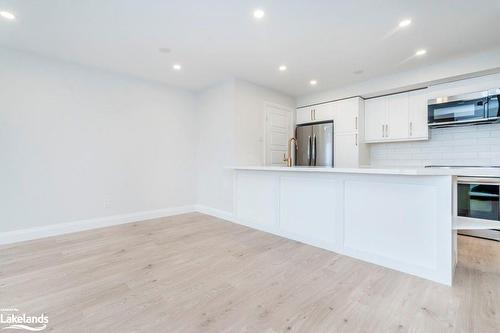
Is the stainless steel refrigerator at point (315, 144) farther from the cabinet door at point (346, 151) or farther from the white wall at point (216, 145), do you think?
the white wall at point (216, 145)

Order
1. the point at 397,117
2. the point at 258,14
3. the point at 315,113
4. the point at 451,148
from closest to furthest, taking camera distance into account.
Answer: the point at 258,14 < the point at 451,148 < the point at 397,117 < the point at 315,113

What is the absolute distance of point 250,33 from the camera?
2592 mm

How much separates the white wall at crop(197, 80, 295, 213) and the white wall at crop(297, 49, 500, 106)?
4.45ft

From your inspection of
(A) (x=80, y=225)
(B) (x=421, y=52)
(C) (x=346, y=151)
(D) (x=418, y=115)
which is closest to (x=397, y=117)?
(D) (x=418, y=115)

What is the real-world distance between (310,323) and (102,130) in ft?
12.7

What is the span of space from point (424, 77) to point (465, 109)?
71 cm

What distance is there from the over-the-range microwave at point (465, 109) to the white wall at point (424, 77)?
30cm

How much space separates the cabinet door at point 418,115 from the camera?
3633mm

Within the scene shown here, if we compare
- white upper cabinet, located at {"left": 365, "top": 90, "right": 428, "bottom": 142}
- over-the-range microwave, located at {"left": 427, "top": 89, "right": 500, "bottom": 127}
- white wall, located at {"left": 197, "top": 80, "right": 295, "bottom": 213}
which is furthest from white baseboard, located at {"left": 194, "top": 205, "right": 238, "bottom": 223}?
over-the-range microwave, located at {"left": 427, "top": 89, "right": 500, "bottom": 127}

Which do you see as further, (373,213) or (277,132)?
(277,132)

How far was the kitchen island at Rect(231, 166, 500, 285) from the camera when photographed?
1983 millimetres

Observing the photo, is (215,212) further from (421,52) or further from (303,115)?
(421,52)

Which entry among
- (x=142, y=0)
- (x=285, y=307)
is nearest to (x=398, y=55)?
(x=142, y=0)

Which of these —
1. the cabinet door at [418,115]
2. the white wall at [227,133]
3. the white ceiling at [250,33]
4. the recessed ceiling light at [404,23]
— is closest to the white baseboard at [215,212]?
the white wall at [227,133]
